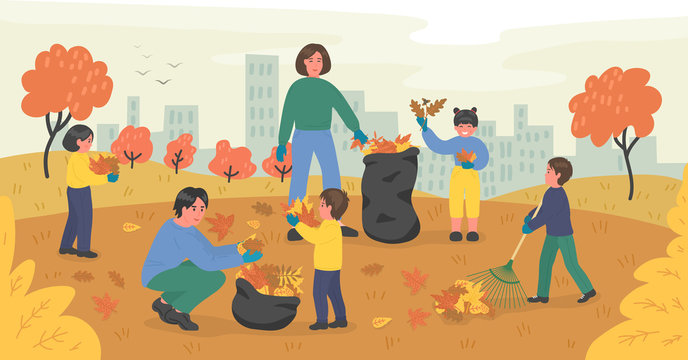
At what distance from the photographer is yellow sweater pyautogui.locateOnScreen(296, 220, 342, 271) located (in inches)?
333

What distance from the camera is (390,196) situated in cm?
1117

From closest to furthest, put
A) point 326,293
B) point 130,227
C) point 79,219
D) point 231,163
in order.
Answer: point 326,293
point 79,219
point 130,227
point 231,163

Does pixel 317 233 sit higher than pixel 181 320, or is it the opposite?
pixel 317 233

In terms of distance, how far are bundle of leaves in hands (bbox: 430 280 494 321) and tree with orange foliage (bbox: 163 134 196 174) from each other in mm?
7421

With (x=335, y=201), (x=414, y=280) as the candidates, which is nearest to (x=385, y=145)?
(x=414, y=280)

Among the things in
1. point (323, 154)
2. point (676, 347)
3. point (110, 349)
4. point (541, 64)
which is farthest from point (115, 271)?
point (541, 64)

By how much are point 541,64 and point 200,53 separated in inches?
203

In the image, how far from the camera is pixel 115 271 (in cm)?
1026

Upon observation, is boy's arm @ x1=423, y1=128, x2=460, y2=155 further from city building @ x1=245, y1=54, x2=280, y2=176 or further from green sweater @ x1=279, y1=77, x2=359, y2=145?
city building @ x1=245, y1=54, x2=280, y2=176

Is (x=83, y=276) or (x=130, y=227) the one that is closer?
(x=83, y=276)

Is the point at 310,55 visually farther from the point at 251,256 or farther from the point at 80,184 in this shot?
the point at 251,256

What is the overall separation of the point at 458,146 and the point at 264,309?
3.80m

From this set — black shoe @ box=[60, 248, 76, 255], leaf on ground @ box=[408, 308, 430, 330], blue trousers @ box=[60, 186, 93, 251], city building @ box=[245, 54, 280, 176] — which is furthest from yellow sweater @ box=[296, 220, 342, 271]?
city building @ box=[245, 54, 280, 176]

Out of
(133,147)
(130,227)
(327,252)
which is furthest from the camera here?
(133,147)
